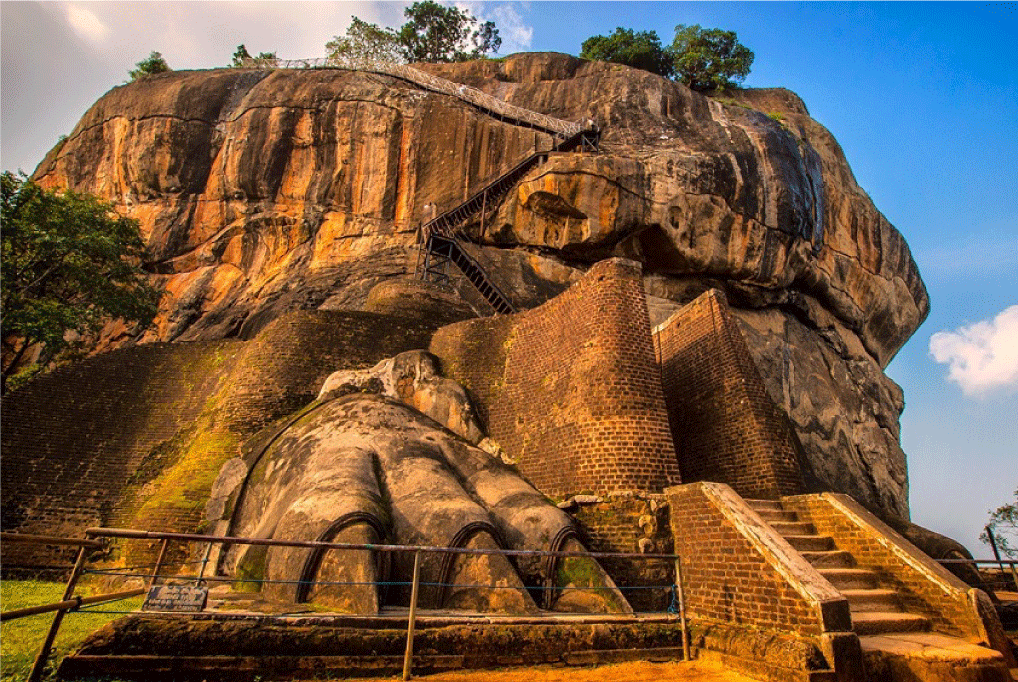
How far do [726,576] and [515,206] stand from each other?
19.3 meters

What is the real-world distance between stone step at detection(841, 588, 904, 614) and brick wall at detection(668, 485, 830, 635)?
136cm

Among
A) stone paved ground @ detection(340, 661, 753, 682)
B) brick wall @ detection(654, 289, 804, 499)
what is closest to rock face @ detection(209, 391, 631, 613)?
stone paved ground @ detection(340, 661, 753, 682)

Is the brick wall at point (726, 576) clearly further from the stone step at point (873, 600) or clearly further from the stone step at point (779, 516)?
the stone step at point (779, 516)

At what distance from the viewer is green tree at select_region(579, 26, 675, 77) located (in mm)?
35312

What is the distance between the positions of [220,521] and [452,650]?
6.52 metres

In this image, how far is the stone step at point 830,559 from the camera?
6996mm

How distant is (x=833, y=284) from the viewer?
2733 centimetres

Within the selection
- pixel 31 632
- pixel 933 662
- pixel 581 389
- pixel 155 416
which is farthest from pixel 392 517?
pixel 155 416

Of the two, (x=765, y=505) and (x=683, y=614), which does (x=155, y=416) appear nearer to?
(x=683, y=614)

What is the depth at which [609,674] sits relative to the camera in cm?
542

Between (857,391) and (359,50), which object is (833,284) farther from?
(359,50)

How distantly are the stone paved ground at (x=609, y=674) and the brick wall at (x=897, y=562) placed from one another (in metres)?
2.52

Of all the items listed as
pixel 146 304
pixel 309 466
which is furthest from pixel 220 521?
pixel 146 304

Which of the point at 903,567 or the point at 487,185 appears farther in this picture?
the point at 487,185
